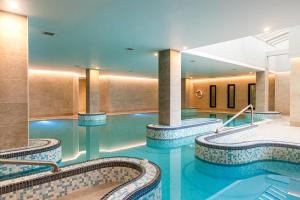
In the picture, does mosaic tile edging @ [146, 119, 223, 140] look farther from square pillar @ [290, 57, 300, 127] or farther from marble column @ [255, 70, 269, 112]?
marble column @ [255, 70, 269, 112]

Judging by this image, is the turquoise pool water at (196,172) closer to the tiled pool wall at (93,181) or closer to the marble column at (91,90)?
the tiled pool wall at (93,181)

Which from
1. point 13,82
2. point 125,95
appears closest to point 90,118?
point 125,95

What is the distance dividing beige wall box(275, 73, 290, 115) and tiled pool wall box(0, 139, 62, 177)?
53.6 feet

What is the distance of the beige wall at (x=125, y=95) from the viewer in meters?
17.3

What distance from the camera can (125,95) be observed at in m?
18.4

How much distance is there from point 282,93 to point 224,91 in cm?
468

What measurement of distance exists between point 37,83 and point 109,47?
8.99 meters

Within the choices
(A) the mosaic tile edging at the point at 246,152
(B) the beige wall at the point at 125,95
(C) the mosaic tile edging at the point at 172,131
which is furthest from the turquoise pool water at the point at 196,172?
(B) the beige wall at the point at 125,95

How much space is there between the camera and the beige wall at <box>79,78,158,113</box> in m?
17.3

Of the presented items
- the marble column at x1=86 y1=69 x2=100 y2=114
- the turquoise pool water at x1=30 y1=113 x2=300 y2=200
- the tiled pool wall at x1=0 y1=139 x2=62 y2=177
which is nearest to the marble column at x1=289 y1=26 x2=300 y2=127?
the turquoise pool water at x1=30 y1=113 x2=300 y2=200

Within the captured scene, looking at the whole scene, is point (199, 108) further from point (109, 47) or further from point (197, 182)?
point (197, 182)

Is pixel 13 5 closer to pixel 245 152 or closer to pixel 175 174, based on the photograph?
pixel 175 174

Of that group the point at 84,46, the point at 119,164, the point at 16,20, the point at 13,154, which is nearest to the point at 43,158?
the point at 13,154

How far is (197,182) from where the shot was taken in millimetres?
3844
